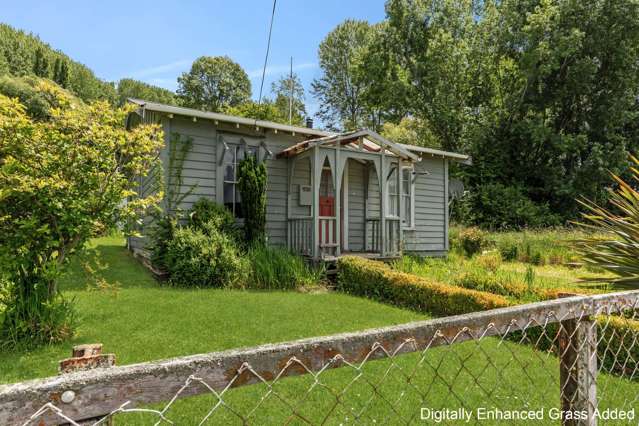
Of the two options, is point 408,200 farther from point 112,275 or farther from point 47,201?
point 47,201

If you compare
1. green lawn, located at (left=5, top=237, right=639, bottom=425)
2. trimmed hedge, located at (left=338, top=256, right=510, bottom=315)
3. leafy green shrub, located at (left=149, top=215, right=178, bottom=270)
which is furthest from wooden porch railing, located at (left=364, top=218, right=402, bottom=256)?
leafy green shrub, located at (left=149, top=215, right=178, bottom=270)

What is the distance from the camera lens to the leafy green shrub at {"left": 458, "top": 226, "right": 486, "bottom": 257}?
12.9 metres

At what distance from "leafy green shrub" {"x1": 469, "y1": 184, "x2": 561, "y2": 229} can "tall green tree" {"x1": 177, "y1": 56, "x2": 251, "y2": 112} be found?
80.4ft

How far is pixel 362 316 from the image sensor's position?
5.60 meters

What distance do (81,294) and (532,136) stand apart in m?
19.6

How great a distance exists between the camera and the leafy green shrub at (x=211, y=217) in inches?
301

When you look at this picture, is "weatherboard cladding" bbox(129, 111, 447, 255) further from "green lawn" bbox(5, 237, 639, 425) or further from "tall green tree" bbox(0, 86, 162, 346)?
"tall green tree" bbox(0, 86, 162, 346)

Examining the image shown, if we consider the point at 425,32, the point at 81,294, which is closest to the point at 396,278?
the point at 81,294

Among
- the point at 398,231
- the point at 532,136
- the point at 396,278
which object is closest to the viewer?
the point at 396,278

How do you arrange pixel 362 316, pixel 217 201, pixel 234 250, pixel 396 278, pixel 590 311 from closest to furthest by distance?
pixel 590 311 → pixel 362 316 → pixel 396 278 → pixel 234 250 → pixel 217 201

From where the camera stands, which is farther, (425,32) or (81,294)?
(425,32)

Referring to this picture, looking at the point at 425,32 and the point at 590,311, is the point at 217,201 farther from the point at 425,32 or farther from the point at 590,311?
the point at 425,32

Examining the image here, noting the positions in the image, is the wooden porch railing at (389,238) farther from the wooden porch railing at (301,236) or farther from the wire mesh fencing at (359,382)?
the wire mesh fencing at (359,382)

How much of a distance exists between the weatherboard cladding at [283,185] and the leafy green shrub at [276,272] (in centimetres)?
162
